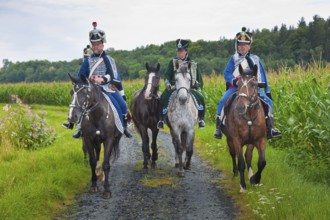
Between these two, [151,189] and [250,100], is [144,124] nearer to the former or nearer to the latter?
[151,189]

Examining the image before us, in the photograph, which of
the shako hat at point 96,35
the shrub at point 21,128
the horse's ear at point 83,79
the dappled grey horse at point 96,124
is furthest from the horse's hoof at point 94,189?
the shrub at point 21,128

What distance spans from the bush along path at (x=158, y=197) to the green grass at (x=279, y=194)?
30cm

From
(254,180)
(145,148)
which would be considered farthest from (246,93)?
(145,148)

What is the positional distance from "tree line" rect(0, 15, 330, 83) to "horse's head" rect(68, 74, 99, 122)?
16600 millimetres

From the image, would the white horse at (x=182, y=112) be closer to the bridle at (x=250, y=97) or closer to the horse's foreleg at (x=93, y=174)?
the bridle at (x=250, y=97)

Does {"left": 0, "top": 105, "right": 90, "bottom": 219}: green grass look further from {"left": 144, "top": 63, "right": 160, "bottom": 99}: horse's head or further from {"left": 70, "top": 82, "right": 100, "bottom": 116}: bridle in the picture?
{"left": 144, "top": 63, "right": 160, "bottom": 99}: horse's head

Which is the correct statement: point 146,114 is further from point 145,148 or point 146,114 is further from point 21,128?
point 21,128

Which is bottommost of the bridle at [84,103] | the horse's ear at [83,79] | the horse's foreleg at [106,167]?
the horse's foreleg at [106,167]

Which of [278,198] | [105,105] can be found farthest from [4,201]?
[278,198]

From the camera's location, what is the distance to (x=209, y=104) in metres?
17.2

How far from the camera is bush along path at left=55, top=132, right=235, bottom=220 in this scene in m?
6.40

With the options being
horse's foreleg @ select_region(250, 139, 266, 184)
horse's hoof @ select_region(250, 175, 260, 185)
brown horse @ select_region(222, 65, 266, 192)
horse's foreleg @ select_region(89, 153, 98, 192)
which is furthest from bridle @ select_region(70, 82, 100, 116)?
horse's hoof @ select_region(250, 175, 260, 185)

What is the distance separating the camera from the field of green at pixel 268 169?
19.6ft

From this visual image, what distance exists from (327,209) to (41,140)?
365 inches
